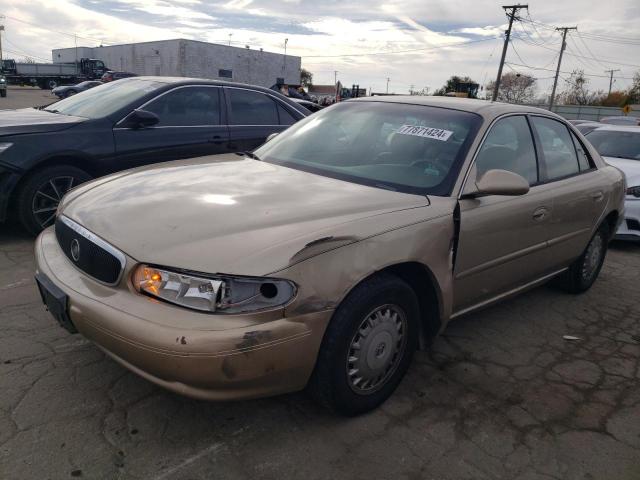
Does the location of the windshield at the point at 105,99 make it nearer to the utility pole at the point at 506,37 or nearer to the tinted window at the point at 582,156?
Result: the tinted window at the point at 582,156

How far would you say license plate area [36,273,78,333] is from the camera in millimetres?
2381

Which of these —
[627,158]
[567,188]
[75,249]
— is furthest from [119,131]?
[627,158]

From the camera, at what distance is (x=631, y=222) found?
6.41 meters

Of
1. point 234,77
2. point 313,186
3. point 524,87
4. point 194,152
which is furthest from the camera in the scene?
point 524,87

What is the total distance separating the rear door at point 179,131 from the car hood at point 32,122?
0.47 m

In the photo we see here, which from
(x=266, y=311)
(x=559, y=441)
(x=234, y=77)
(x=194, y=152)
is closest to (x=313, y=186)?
(x=266, y=311)

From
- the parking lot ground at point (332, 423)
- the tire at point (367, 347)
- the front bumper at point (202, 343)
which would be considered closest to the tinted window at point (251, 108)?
the parking lot ground at point (332, 423)

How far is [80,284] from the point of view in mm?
2414

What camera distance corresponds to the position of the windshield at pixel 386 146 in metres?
3.05

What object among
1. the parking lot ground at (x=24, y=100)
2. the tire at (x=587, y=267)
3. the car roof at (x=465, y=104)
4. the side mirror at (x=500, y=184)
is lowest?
the tire at (x=587, y=267)

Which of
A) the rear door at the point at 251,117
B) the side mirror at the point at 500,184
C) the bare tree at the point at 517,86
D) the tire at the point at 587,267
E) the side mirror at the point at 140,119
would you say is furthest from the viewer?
the bare tree at the point at 517,86

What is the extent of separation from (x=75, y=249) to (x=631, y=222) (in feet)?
20.7

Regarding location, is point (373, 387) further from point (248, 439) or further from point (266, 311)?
point (266, 311)

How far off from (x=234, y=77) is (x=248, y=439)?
62036mm
